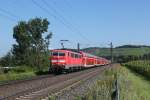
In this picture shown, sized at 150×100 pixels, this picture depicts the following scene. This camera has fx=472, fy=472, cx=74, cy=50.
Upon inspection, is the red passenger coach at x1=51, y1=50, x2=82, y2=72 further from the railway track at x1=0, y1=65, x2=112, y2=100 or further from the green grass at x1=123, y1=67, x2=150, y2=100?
the green grass at x1=123, y1=67, x2=150, y2=100

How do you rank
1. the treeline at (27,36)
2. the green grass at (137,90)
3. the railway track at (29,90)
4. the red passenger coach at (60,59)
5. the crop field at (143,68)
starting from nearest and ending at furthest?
1. the green grass at (137,90)
2. the railway track at (29,90)
3. the red passenger coach at (60,59)
4. the crop field at (143,68)
5. the treeline at (27,36)

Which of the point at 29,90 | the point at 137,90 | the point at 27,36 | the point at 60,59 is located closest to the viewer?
the point at 137,90

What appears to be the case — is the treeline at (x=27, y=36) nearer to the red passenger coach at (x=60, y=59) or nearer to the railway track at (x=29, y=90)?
the red passenger coach at (x=60, y=59)

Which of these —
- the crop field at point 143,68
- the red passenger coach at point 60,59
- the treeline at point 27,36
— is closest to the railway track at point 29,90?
the red passenger coach at point 60,59

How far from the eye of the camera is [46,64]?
2852 inches

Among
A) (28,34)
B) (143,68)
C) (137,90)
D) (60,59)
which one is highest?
(28,34)

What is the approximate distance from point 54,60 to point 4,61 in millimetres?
34850

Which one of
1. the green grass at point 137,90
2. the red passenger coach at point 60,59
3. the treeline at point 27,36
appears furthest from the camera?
the treeline at point 27,36

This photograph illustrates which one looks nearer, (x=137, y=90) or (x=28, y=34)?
(x=137, y=90)

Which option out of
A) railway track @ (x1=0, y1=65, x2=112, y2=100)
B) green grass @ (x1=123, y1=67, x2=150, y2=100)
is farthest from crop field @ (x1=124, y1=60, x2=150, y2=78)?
railway track @ (x1=0, y1=65, x2=112, y2=100)

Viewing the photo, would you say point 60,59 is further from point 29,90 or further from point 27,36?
point 27,36

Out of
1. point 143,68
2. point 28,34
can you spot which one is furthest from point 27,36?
point 143,68

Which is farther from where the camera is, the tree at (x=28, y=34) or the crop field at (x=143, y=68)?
the tree at (x=28, y=34)

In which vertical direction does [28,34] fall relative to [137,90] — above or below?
above
